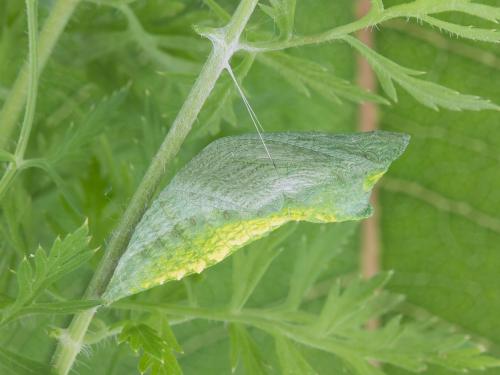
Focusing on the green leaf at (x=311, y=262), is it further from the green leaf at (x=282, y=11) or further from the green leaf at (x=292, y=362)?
the green leaf at (x=282, y=11)

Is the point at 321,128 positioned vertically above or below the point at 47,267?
above

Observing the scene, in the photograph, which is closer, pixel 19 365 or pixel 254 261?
pixel 19 365

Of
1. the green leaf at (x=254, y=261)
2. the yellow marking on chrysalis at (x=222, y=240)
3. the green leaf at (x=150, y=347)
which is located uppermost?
the green leaf at (x=254, y=261)

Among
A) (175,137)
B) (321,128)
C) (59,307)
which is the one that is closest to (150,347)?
(59,307)

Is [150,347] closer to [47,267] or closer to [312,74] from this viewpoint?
[47,267]

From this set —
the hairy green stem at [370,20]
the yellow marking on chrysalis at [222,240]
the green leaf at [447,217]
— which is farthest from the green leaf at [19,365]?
the green leaf at [447,217]

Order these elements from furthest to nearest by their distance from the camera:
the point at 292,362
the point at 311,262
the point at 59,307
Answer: the point at 311,262 → the point at 292,362 → the point at 59,307
